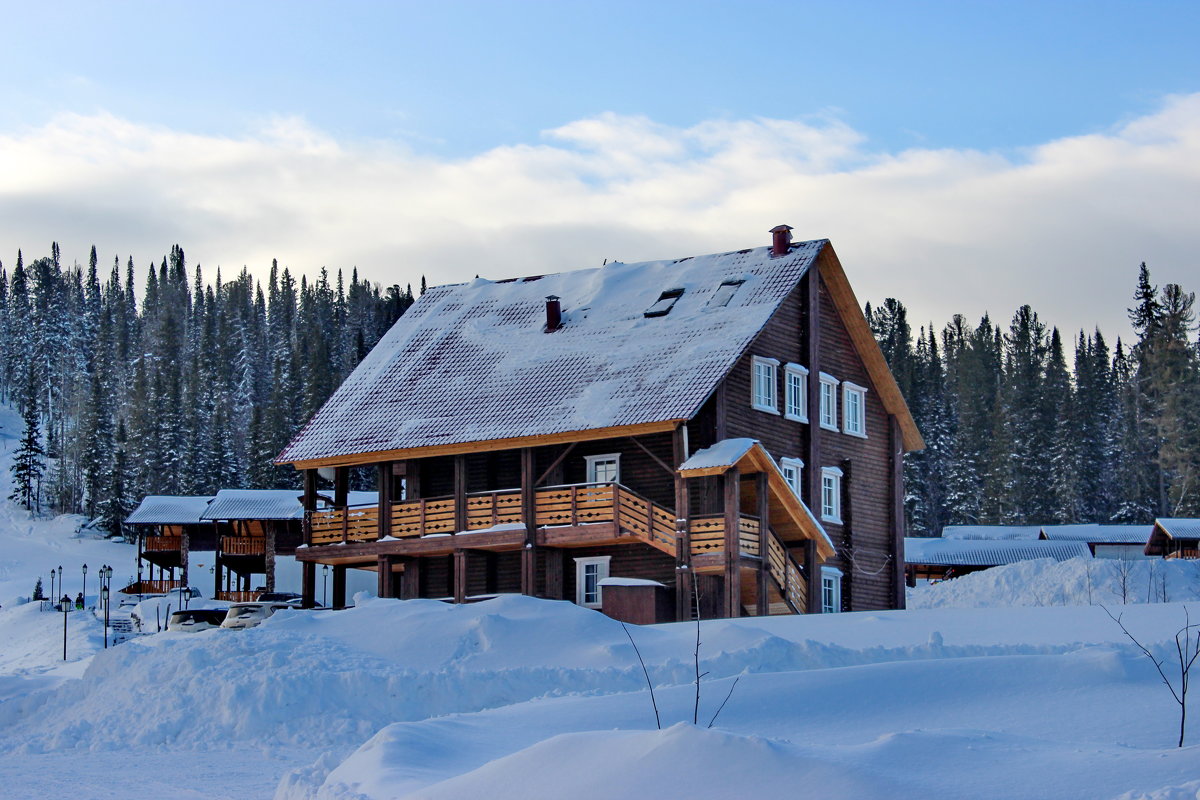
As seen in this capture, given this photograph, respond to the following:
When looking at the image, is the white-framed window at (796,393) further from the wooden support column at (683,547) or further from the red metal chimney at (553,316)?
the red metal chimney at (553,316)

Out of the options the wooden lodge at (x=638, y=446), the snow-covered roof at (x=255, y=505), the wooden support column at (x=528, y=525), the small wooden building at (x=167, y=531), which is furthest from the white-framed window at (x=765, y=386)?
the small wooden building at (x=167, y=531)

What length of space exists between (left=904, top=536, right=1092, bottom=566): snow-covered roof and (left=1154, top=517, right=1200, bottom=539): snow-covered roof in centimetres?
368

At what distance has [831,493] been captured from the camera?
37.3 m

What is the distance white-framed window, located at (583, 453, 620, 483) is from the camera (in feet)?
114

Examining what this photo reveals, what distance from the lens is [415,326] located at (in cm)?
4153

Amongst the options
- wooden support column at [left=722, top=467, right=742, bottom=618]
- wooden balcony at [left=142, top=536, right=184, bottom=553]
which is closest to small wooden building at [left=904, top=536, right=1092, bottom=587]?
wooden balcony at [left=142, top=536, right=184, bottom=553]

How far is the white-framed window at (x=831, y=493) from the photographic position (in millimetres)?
36969

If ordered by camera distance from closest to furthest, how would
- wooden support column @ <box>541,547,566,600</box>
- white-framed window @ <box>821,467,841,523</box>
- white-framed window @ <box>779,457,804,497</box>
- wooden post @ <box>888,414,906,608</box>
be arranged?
wooden support column @ <box>541,547,566,600</box>, white-framed window @ <box>779,457,804,497</box>, white-framed window @ <box>821,467,841,523</box>, wooden post @ <box>888,414,906,608</box>

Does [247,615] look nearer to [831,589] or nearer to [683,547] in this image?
[683,547]

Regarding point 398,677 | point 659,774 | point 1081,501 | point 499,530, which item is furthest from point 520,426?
point 1081,501

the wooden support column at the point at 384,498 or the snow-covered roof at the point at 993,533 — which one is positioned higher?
the wooden support column at the point at 384,498

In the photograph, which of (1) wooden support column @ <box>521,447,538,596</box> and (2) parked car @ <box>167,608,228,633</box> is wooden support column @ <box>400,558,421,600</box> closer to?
(1) wooden support column @ <box>521,447,538,596</box>

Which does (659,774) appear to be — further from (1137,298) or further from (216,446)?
(1137,298)

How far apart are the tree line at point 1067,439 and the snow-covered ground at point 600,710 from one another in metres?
66.2
